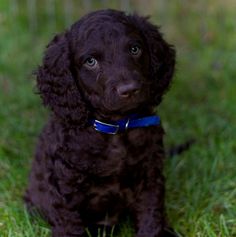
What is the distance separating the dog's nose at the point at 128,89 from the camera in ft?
9.39

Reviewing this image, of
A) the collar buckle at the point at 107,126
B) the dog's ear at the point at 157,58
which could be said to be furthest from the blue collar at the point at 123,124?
the dog's ear at the point at 157,58

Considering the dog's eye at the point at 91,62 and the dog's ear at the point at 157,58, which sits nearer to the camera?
the dog's eye at the point at 91,62

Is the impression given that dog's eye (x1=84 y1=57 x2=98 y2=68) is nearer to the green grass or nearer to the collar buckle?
the collar buckle

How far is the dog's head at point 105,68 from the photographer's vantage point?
296 cm

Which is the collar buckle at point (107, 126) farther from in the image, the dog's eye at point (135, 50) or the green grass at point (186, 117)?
the green grass at point (186, 117)

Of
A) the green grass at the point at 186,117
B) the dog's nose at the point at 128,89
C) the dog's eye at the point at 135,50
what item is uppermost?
the dog's eye at the point at 135,50

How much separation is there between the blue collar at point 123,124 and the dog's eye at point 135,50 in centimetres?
34

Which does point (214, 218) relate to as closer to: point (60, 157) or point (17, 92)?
point (60, 157)

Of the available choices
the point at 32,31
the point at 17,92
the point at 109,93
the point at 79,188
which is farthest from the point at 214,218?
the point at 32,31

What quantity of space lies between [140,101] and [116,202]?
64 cm

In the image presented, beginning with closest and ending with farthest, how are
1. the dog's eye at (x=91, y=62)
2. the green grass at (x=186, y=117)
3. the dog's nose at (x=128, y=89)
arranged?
the dog's nose at (x=128, y=89), the dog's eye at (x=91, y=62), the green grass at (x=186, y=117)

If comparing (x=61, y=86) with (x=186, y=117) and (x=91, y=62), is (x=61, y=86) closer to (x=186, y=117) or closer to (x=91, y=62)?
(x=91, y=62)

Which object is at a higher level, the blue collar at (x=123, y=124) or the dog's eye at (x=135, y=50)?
the dog's eye at (x=135, y=50)

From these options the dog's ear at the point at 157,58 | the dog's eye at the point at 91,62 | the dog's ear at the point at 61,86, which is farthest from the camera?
the dog's ear at the point at 157,58
